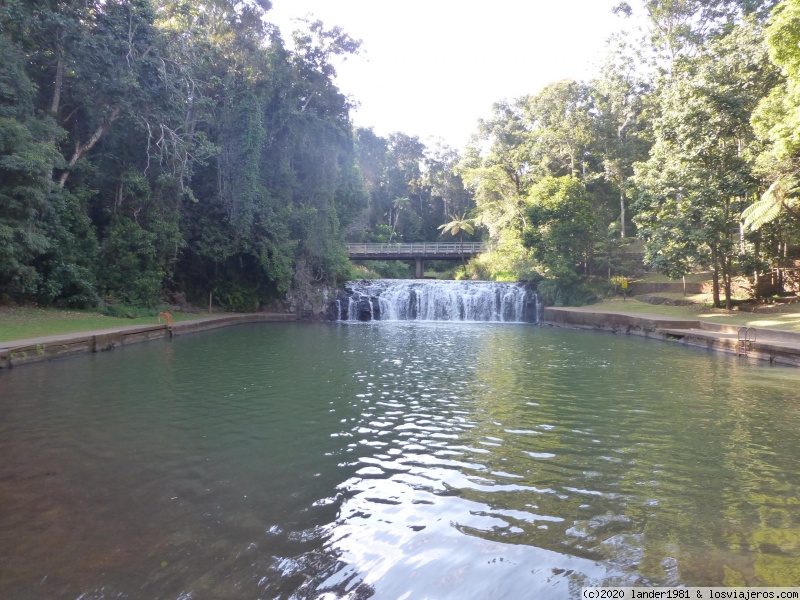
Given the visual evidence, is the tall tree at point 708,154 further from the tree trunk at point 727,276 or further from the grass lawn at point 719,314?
the grass lawn at point 719,314

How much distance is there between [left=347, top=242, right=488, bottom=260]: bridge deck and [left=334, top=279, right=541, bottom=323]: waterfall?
435 inches

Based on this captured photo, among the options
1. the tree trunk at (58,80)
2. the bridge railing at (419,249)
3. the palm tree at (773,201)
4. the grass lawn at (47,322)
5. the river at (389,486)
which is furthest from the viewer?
the bridge railing at (419,249)

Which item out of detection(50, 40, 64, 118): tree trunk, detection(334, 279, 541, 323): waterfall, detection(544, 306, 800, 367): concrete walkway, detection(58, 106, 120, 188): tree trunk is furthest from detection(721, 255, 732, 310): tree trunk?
detection(50, 40, 64, 118): tree trunk

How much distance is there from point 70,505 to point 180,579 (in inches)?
69.3

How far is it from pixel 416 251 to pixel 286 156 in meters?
18.4

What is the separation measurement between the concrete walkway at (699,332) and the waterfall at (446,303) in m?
3.30

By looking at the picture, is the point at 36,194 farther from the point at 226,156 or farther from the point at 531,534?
the point at 531,534

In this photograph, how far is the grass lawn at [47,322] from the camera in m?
14.9

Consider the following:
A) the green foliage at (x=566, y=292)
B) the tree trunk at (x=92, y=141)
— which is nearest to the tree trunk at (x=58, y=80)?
the tree trunk at (x=92, y=141)

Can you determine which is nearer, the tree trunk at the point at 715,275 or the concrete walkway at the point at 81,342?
the concrete walkway at the point at 81,342

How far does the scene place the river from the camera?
3803 millimetres

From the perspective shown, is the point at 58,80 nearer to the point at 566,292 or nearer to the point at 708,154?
the point at 708,154

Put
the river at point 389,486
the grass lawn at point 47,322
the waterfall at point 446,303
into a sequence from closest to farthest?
the river at point 389,486 < the grass lawn at point 47,322 < the waterfall at point 446,303

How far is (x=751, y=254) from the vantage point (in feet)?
72.0
